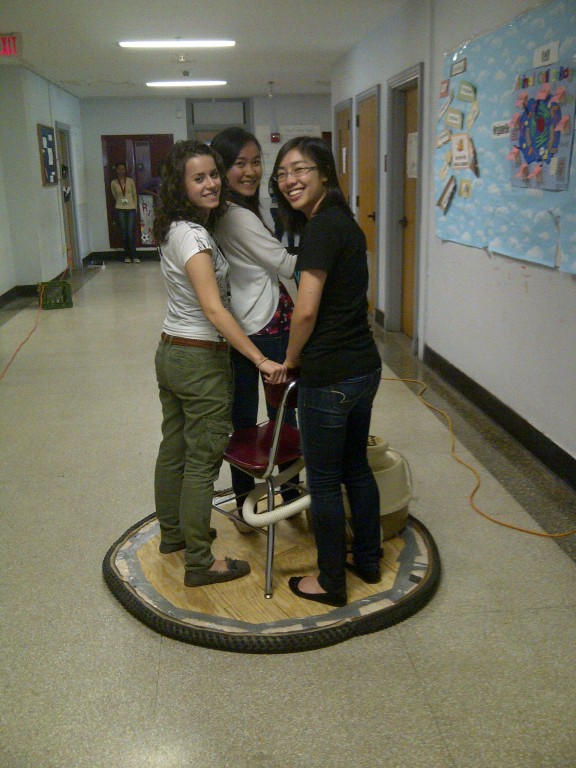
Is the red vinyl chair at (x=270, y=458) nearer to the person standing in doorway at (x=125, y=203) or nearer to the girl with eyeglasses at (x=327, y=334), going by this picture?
the girl with eyeglasses at (x=327, y=334)

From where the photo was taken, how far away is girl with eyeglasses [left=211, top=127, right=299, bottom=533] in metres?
2.11

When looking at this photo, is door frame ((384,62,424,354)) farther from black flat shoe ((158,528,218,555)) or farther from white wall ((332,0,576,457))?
black flat shoe ((158,528,218,555))

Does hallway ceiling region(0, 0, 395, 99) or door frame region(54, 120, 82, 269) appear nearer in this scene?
hallway ceiling region(0, 0, 395, 99)

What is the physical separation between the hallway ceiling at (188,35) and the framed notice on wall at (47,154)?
2.21 ft

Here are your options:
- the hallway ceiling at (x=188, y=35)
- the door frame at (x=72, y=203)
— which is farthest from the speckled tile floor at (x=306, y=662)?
the door frame at (x=72, y=203)

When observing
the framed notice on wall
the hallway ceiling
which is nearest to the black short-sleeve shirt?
the hallway ceiling

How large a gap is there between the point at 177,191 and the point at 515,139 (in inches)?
77.8

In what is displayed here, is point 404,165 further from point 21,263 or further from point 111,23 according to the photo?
point 21,263

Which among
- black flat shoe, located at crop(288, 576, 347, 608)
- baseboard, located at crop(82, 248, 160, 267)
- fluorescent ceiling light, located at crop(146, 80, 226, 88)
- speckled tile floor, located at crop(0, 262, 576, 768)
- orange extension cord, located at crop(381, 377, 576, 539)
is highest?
fluorescent ceiling light, located at crop(146, 80, 226, 88)

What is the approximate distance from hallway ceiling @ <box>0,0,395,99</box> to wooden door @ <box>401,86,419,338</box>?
2.63 ft

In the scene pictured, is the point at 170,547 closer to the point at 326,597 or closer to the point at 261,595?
the point at 261,595

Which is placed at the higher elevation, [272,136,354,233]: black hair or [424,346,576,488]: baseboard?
[272,136,354,233]: black hair

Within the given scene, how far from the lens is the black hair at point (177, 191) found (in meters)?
1.96

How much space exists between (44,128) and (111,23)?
10.5 feet
